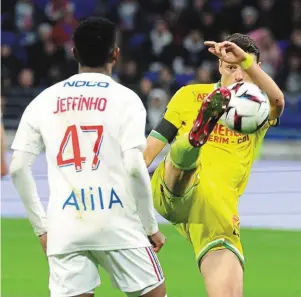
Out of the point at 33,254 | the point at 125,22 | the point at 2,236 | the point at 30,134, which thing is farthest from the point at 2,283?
the point at 125,22

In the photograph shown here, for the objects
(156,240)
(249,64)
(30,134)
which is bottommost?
(156,240)

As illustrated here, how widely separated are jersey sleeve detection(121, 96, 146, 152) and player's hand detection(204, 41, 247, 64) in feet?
2.98

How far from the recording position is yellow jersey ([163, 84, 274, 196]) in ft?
21.0

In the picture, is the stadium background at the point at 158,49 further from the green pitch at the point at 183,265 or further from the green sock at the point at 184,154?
the green sock at the point at 184,154

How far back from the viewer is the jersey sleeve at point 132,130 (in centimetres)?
502

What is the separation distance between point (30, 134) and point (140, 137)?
57 cm

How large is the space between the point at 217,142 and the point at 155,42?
43.3ft

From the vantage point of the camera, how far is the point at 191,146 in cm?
559

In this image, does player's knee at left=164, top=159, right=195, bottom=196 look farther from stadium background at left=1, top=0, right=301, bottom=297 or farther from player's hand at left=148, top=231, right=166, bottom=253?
stadium background at left=1, top=0, right=301, bottom=297

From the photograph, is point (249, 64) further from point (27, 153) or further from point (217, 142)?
point (27, 153)

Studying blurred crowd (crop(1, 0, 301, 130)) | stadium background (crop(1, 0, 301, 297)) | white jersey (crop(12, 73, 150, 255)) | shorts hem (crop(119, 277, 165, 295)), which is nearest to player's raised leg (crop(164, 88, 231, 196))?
white jersey (crop(12, 73, 150, 255))

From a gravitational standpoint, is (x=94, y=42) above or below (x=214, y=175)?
above

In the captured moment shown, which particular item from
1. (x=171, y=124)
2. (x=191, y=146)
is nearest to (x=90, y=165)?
(x=191, y=146)

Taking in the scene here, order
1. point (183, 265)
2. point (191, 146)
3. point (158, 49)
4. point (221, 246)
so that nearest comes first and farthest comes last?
point (191, 146) → point (221, 246) → point (183, 265) → point (158, 49)
